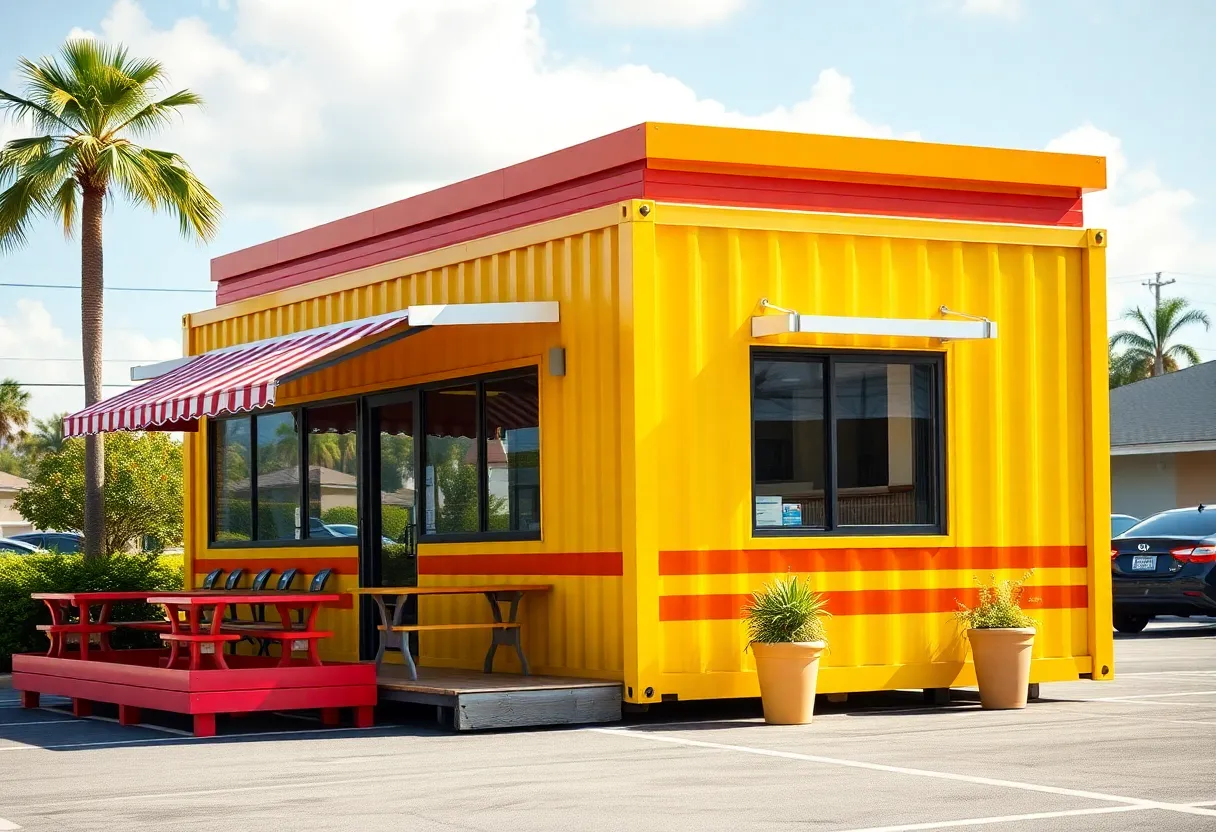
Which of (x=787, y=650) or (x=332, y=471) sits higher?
(x=332, y=471)

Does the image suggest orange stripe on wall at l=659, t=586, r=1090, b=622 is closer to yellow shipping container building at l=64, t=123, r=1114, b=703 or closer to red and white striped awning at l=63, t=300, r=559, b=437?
yellow shipping container building at l=64, t=123, r=1114, b=703

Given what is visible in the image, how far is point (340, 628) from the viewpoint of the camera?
52.8 ft

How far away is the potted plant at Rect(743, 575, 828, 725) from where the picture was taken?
1198 cm

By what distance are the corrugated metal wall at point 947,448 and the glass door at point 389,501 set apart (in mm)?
3360

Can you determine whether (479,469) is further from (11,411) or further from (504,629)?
(11,411)

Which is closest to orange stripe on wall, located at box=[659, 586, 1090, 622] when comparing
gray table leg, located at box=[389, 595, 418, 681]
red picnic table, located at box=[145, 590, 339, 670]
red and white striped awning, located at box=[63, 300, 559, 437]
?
gray table leg, located at box=[389, 595, 418, 681]

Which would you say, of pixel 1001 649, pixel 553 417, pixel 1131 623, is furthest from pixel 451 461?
pixel 1131 623

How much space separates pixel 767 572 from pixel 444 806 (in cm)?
469

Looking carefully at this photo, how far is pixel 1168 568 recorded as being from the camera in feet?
67.4

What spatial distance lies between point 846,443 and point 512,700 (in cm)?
326

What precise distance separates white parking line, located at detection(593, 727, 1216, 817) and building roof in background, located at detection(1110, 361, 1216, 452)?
2555 centimetres

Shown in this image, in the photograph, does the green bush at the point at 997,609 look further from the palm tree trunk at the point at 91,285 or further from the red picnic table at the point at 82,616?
the palm tree trunk at the point at 91,285

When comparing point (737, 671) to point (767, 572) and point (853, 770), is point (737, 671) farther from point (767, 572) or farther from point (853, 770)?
point (853, 770)

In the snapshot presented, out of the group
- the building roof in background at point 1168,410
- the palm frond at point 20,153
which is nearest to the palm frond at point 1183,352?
the building roof in background at point 1168,410
